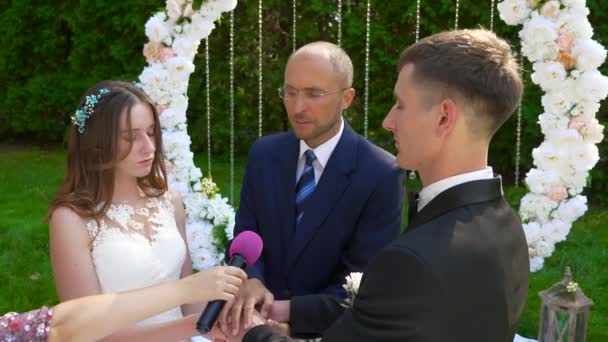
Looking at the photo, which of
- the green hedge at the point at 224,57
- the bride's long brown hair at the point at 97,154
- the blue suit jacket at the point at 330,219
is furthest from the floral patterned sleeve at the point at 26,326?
the green hedge at the point at 224,57

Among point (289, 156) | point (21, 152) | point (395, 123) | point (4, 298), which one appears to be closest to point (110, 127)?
point (289, 156)

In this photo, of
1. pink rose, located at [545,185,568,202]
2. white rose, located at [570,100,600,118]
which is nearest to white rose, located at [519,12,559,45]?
white rose, located at [570,100,600,118]

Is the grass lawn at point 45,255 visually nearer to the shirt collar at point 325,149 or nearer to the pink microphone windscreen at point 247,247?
the shirt collar at point 325,149

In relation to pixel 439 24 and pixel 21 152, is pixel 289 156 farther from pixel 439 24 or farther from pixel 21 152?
pixel 21 152

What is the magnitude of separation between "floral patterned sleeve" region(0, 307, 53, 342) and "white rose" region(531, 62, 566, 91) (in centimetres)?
377

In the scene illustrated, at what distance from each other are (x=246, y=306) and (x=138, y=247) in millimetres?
758

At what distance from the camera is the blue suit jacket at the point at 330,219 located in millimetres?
3326

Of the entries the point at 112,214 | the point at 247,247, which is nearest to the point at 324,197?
the point at 247,247

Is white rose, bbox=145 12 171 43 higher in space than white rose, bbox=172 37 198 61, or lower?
higher

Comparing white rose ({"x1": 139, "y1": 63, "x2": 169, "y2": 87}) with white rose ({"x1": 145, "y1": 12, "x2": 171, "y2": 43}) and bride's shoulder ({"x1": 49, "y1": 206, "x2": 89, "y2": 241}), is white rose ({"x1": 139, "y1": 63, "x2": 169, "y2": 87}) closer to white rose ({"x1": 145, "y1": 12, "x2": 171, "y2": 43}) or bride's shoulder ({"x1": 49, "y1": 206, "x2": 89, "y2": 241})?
white rose ({"x1": 145, "y1": 12, "x2": 171, "y2": 43})

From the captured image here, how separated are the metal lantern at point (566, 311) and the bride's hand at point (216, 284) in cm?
238

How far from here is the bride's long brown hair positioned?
3.23 m

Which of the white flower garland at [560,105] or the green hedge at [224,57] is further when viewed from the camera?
the green hedge at [224,57]

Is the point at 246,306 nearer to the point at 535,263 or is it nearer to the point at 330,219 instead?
the point at 330,219
